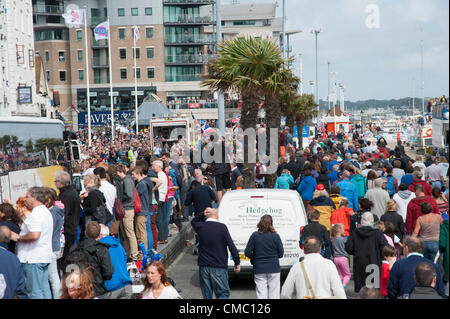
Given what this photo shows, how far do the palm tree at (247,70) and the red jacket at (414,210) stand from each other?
10106mm

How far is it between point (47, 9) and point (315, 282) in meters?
85.7

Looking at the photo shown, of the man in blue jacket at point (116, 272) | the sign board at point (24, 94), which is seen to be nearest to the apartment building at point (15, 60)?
the sign board at point (24, 94)

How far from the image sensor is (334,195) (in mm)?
13555

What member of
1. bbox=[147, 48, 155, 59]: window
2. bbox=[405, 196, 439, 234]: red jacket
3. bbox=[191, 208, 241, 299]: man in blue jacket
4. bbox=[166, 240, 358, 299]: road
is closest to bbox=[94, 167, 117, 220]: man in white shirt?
bbox=[166, 240, 358, 299]: road

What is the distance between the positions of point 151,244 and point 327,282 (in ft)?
23.4

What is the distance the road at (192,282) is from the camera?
449 inches

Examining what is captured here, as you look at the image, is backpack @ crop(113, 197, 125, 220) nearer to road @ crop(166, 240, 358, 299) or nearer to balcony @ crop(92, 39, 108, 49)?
road @ crop(166, 240, 358, 299)

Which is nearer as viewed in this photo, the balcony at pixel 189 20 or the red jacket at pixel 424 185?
the red jacket at pixel 424 185

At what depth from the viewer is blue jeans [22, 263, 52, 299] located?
8852 millimetres

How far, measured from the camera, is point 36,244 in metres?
8.74

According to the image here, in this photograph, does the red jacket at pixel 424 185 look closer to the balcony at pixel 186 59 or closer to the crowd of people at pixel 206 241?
the crowd of people at pixel 206 241

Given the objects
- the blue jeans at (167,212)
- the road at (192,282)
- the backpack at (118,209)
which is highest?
the backpack at (118,209)
